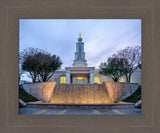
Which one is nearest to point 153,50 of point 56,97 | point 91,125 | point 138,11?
point 138,11

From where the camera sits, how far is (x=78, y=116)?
12.5 ft

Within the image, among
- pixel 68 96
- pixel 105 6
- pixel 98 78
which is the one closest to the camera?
pixel 105 6

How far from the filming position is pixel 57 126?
11.9ft

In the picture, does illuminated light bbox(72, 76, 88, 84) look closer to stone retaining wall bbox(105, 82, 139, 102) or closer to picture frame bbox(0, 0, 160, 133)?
stone retaining wall bbox(105, 82, 139, 102)

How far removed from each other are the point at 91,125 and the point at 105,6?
3.73m

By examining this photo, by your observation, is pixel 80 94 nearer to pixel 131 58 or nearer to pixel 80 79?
pixel 131 58

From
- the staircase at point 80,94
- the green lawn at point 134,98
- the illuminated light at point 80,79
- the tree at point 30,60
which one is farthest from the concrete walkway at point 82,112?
the illuminated light at point 80,79

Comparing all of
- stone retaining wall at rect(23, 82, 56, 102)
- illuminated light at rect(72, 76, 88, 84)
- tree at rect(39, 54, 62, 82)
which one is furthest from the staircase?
illuminated light at rect(72, 76, 88, 84)

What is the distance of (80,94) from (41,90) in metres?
3.58

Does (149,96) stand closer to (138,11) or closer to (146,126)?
(146,126)

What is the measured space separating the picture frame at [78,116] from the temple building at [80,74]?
15.5 meters

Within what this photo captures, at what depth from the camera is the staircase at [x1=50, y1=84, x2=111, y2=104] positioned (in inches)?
398

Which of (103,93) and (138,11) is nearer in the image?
(138,11)

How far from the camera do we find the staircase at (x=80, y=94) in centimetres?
1012
